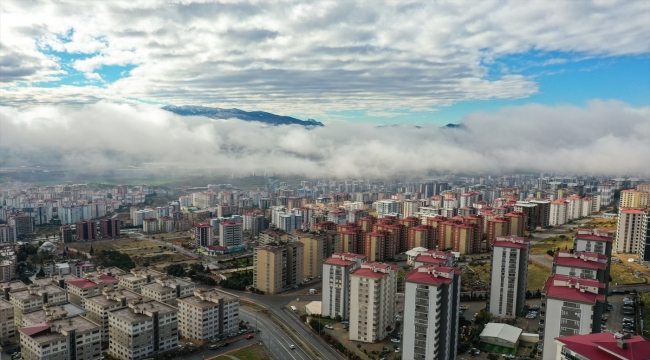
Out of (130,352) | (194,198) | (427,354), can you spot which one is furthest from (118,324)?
(194,198)

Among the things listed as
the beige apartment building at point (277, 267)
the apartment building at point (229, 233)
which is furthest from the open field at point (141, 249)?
the beige apartment building at point (277, 267)

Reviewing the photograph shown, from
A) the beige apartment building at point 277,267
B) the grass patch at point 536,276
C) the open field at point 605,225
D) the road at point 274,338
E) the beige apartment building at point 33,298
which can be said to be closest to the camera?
the road at point 274,338

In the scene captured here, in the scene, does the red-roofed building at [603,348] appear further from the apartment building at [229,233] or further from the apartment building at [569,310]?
the apartment building at [229,233]

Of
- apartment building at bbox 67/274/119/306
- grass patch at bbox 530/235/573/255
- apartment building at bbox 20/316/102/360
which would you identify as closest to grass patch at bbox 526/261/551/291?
grass patch at bbox 530/235/573/255

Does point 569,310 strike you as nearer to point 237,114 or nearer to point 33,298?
point 33,298

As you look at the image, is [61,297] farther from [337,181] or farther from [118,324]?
[337,181]

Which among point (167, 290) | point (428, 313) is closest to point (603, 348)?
point (428, 313)

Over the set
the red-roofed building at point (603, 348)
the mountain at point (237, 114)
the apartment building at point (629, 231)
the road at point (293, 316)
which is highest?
the mountain at point (237, 114)
